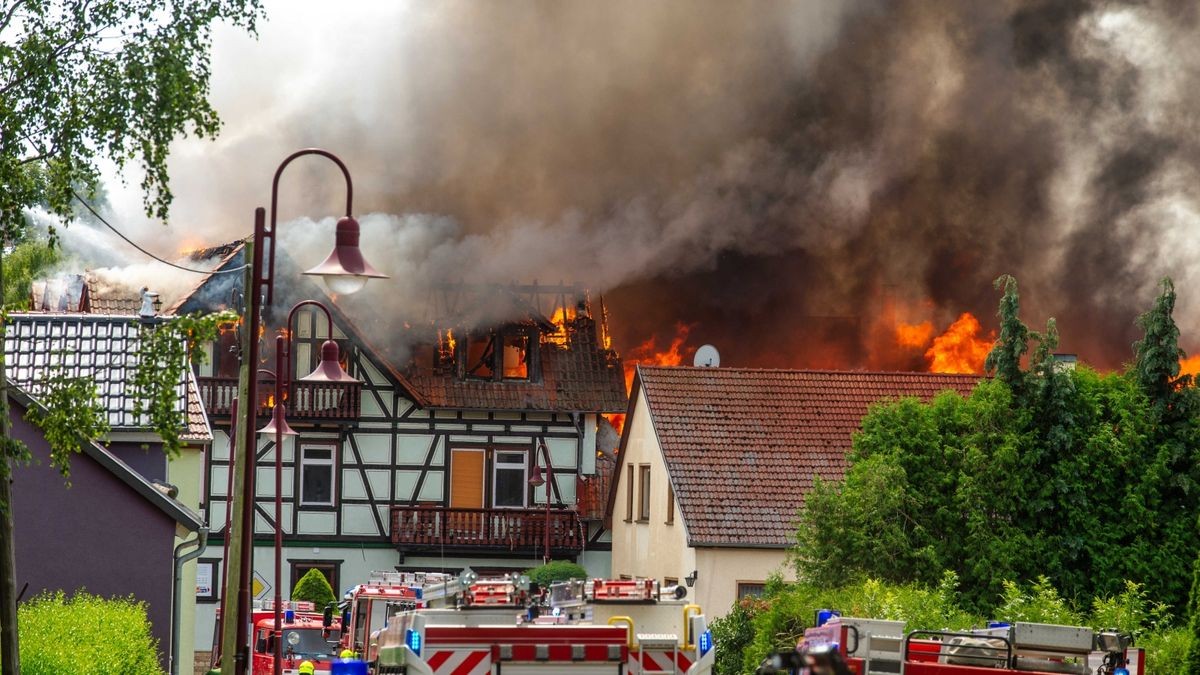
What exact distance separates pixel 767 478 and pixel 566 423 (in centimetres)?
963

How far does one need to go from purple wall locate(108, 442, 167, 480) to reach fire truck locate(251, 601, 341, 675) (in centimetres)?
269

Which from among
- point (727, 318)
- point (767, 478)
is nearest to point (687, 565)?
point (767, 478)

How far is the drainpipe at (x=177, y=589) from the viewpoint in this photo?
1037 inches

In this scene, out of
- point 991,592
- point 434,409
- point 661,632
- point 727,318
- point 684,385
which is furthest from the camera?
point 727,318

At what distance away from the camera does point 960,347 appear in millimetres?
45812

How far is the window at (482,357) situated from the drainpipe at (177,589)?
61.9ft

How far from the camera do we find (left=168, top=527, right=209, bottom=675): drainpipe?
26328 millimetres

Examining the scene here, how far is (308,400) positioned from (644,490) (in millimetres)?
8597

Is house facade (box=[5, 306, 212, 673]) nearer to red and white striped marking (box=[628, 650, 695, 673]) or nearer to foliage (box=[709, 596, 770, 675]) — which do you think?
foliage (box=[709, 596, 770, 675])

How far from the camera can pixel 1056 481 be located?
28.7 metres

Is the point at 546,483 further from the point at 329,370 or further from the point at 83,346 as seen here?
the point at 329,370

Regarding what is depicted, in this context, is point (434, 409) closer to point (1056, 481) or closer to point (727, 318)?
point (727, 318)

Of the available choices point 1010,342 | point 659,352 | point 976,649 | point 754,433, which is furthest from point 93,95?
point 659,352

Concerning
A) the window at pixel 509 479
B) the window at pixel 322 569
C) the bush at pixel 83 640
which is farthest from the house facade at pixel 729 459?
the bush at pixel 83 640
